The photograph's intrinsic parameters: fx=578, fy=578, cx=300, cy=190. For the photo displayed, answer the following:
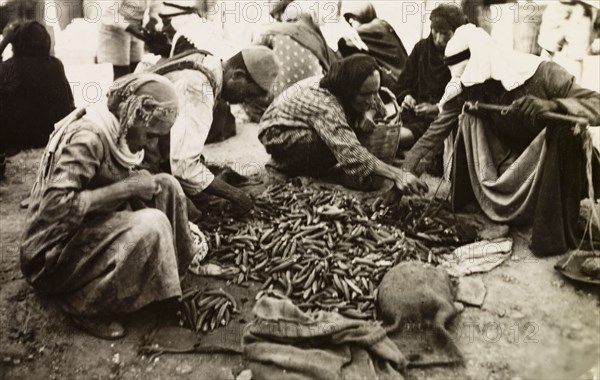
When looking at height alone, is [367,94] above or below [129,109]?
below

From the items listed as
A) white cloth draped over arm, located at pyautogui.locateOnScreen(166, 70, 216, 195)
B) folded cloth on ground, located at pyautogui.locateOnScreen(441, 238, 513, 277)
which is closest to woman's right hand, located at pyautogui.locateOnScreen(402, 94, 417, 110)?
folded cloth on ground, located at pyautogui.locateOnScreen(441, 238, 513, 277)

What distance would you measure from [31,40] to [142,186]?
2645 millimetres

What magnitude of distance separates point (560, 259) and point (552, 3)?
2088 mm

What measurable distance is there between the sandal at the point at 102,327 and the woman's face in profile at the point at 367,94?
9.97ft

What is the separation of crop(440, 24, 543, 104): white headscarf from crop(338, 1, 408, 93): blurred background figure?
2261 millimetres

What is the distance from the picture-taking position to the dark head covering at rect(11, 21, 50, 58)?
5.34 m

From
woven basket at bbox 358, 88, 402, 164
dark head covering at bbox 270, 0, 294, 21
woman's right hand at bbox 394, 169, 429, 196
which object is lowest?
woman's right hand at bbox 394, 169, 429, 196

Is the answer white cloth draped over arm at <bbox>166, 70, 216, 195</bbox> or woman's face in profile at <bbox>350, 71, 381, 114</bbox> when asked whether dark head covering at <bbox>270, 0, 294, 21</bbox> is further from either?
white cloth draped over arm at <bbox>166, 70, 216, 195</bbox>

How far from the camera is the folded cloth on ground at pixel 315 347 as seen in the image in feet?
10.9

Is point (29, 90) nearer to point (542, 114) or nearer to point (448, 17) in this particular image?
point (448, 17)

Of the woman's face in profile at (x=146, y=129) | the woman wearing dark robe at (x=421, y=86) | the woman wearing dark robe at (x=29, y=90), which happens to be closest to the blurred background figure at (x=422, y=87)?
the woman wearing dark robe at (x=421, y=86)

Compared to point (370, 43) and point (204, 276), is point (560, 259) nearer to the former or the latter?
point (204, 276)

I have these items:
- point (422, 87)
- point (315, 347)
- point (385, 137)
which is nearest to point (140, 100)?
point (315, 347)

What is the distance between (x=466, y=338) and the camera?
3805 millimetres
